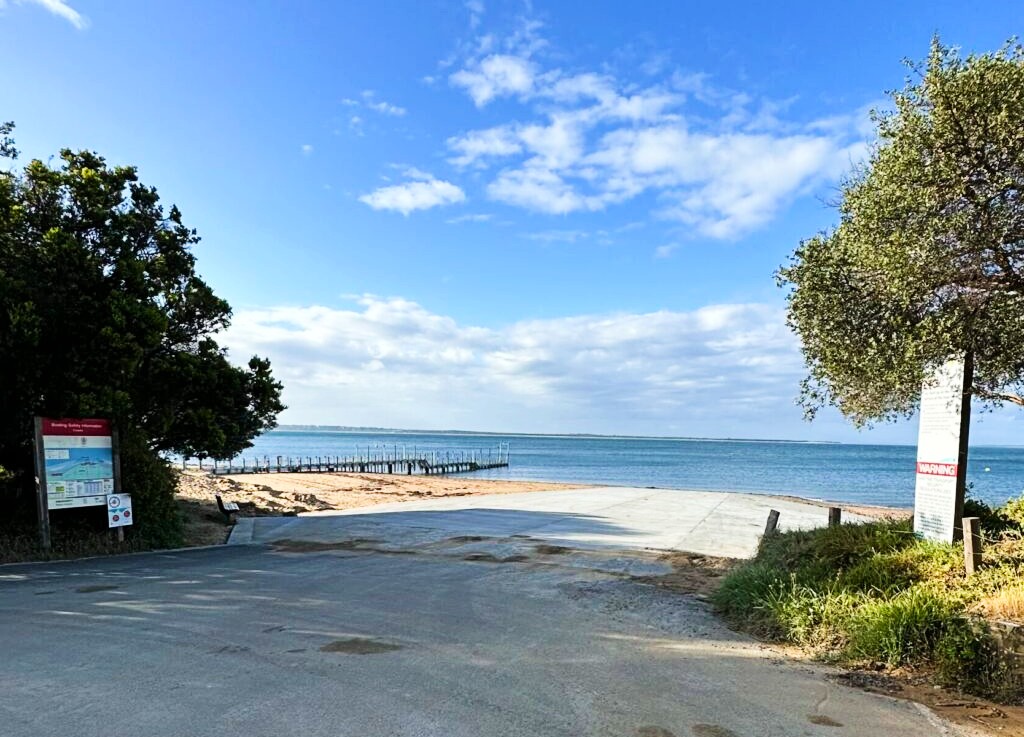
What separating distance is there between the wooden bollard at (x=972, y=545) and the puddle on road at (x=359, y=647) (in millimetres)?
5443

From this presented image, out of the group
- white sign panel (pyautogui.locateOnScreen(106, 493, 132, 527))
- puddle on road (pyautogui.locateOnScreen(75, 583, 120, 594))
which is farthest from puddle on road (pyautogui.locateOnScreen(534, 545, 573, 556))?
white sign panel (pyautogui.locateOnScreen(106, 493, 132, 527))

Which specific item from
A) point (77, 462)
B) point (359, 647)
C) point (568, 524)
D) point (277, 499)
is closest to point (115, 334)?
point (77, 462)

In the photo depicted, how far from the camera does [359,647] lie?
625cm

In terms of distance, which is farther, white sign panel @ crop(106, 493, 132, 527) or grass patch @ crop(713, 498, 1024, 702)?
white sign panel @ crop(106, 493, 132, 527)

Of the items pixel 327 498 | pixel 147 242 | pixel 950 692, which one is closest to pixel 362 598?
pixel 950 692

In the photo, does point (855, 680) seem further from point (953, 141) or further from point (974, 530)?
point (953, 141)

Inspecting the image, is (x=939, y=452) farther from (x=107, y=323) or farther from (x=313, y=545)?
(x=107, y=323)

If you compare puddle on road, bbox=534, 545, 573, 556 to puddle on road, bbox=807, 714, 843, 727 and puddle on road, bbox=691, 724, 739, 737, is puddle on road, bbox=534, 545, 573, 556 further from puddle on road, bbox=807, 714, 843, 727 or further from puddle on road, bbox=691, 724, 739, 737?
puddle on road, bbox=691, 724, 739, 737

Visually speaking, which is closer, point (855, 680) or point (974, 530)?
point (855, 680)

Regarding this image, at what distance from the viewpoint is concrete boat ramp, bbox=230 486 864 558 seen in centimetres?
1501

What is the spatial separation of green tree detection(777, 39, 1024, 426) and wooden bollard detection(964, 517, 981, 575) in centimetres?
174

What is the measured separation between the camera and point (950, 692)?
17.4 feet

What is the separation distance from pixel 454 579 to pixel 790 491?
148ft

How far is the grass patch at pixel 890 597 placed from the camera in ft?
18.3
